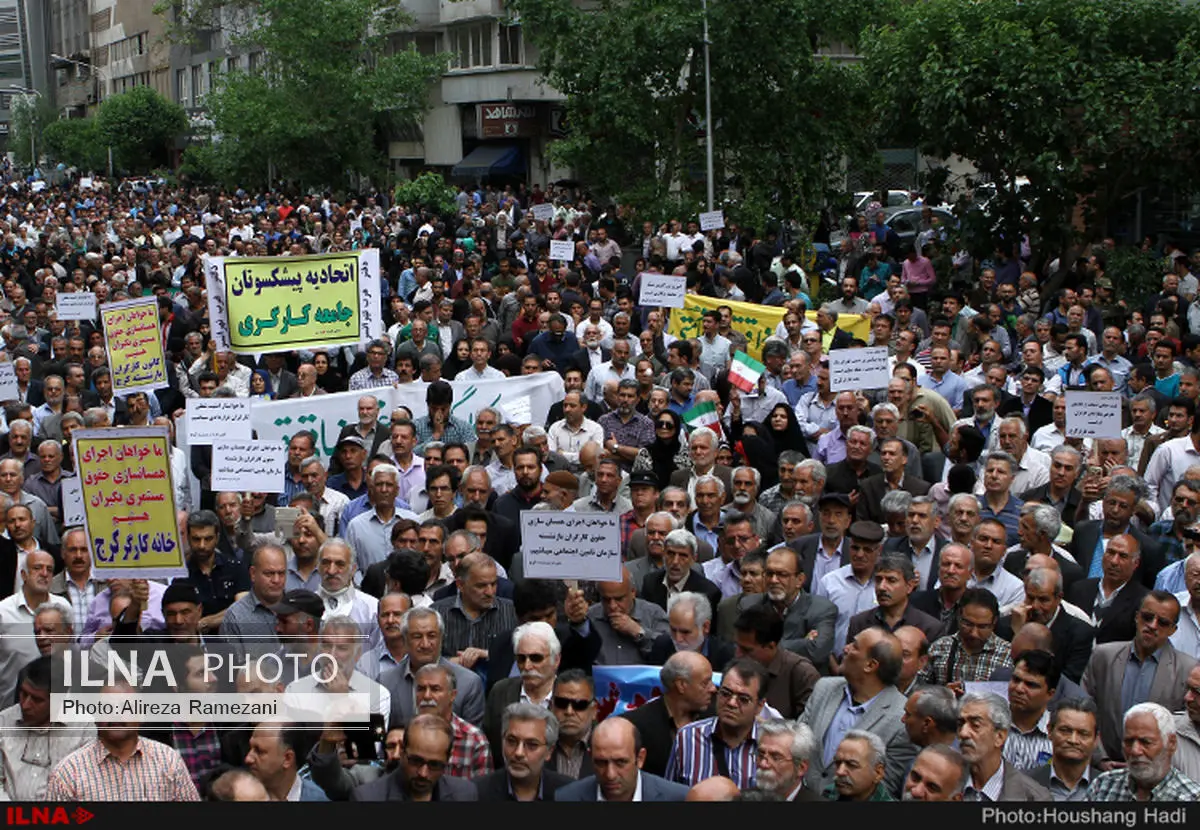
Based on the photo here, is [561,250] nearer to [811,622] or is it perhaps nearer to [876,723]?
[811,622]

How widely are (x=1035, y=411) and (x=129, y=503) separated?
6682 millimetres

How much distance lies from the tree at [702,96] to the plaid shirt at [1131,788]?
804 inches

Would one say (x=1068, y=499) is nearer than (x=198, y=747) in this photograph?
No

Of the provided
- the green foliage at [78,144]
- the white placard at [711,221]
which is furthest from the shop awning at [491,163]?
the green foliage at [78,144]

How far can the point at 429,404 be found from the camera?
12414 mm

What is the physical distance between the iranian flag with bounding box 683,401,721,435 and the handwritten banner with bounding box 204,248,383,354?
309 centimetres

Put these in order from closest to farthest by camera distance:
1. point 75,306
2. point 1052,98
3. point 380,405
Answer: point 380,405 < point 75,306 < point 1052,98

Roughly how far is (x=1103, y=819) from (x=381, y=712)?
10.1 ft

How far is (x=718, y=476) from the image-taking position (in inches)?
427

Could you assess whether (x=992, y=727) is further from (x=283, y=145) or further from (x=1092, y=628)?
(x=283, y=145)

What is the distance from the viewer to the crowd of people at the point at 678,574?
631 cm

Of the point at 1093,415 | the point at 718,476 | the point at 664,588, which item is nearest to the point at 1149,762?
the point at 664,588

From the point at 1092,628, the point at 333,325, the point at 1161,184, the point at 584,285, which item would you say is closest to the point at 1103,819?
the point at 1092,628

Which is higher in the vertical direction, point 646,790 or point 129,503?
point 129,503
